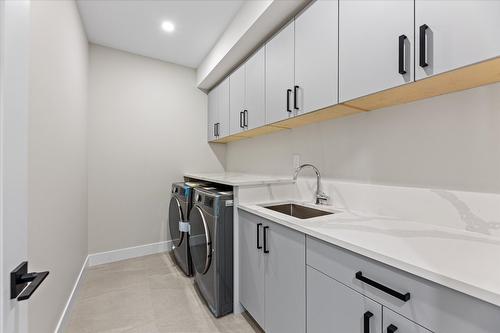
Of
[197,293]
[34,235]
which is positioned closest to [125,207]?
[197,293]

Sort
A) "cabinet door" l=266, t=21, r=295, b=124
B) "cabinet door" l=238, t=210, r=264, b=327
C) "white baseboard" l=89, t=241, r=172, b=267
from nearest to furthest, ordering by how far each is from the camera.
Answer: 1. "cabinet door" l=238, t=210, r=264, b=327
2. "cabinet door" l=266, t=21, r=295, b=124
3. "white baseboard" l=89, t=241, r=172, b=267

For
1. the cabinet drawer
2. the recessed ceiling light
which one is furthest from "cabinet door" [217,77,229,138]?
the cabinet drawer

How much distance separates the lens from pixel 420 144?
4.14 ft

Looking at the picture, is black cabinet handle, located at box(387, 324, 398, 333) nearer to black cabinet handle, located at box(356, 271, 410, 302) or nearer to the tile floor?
black cabinet handle, located at box(356, 271, 410, 302)

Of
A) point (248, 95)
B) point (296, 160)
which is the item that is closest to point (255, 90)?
point (248, 95)

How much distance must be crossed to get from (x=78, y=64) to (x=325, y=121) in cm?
227

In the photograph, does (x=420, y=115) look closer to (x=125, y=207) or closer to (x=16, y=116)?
(x=16, y=116)

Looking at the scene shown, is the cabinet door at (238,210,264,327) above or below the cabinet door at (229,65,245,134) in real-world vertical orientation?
below

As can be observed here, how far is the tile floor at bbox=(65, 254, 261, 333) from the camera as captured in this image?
5.46 ft

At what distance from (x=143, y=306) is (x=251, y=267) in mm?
1059

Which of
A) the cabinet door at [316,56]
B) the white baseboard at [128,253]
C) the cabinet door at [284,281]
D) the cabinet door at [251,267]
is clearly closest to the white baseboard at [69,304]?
the white baseboard at [128,253]

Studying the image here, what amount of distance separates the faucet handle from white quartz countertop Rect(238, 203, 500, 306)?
0.41 metres

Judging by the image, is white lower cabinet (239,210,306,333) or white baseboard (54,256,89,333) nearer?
white lower cabinet (239,210,306,333)

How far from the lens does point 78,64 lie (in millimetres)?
2088
